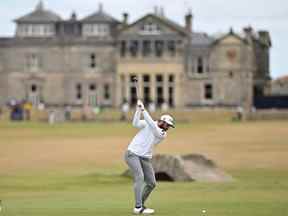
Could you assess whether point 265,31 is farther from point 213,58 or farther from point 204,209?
point 204,209

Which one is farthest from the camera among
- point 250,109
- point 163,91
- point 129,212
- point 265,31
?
point 265,31

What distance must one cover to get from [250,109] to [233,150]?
59.2 m

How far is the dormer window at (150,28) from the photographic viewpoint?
379ft

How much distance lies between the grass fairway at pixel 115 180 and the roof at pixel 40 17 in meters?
59.8

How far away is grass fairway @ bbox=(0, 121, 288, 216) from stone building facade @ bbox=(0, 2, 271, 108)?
5572 centimetres

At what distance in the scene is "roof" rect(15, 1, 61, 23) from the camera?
119125mm

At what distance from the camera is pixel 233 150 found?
48312mm

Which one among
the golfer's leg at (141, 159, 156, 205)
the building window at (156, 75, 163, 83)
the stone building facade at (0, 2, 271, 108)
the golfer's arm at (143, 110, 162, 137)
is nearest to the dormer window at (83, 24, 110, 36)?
the stone building facade at (0, 2, 271, 108)

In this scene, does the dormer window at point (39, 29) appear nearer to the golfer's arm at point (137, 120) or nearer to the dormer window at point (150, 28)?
the dormer window at point (150, 28)

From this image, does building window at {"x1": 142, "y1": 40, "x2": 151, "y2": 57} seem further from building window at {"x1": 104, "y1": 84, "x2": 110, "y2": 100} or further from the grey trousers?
the grey trousers

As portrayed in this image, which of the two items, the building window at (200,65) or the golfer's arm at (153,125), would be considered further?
the building window at (200,65)

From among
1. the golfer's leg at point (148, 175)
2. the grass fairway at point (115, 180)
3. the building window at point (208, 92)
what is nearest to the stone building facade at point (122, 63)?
the building window at point (208, 92)

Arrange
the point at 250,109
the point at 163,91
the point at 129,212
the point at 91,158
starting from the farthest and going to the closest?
1. the point at 163,91
2. the point at 250,109
3. the point at 91,158
4. the point at 129,212

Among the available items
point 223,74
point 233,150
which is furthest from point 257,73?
point 233,150
